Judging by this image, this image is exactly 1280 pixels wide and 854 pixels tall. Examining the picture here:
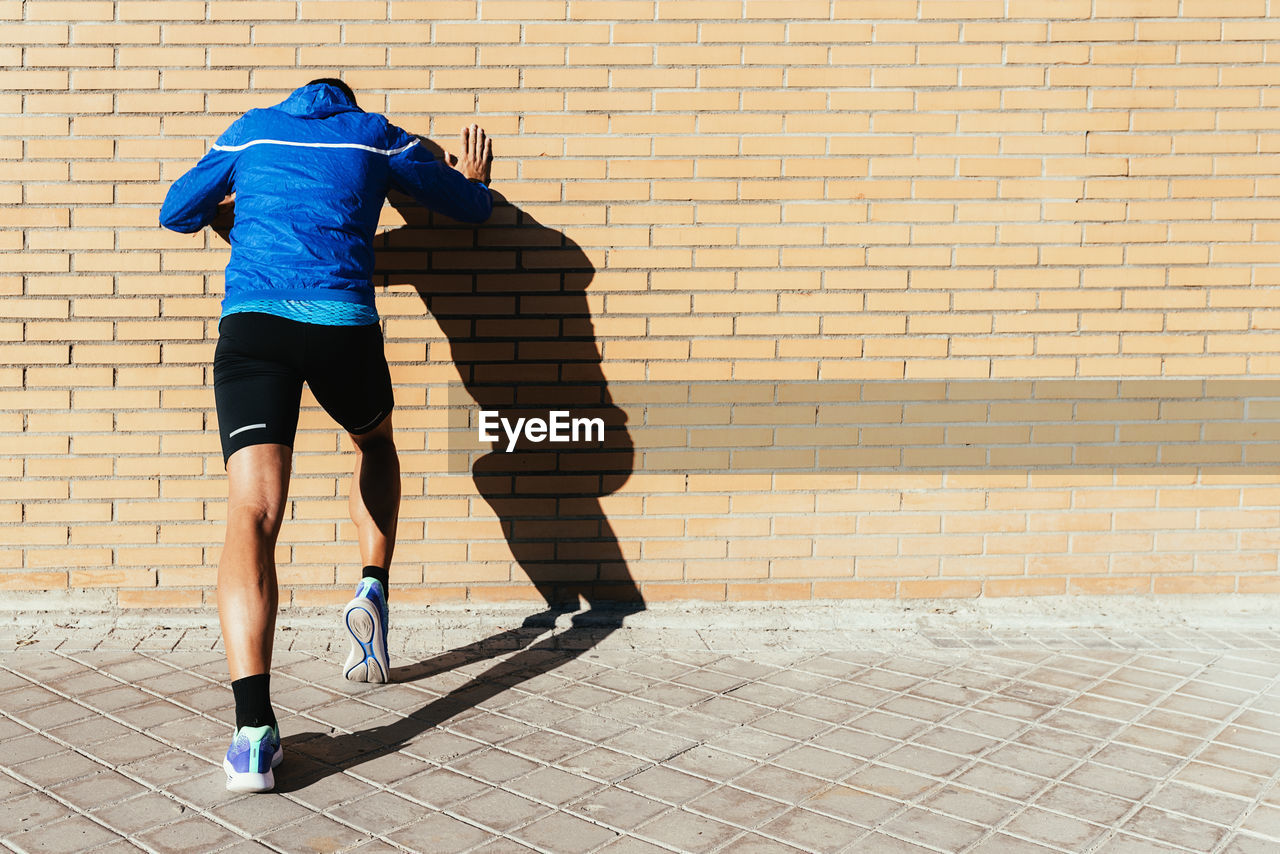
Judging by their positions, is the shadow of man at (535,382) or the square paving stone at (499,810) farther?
the shadow of man at (535,382)

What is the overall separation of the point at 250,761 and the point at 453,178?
2000 millimetres

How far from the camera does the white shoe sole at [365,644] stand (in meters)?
3.63

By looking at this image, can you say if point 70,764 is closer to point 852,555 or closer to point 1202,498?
point 852,555

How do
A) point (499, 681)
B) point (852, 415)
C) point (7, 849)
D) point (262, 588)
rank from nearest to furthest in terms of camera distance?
point (7, 849) → point (262, 588) → point (499, 681) → point (852, 415)

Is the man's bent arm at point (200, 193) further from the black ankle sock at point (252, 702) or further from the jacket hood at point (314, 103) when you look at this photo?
the black ankle sock at point (252, 702)

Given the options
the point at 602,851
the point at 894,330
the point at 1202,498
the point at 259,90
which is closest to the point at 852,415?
the point at 894,330

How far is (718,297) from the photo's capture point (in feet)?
14.7

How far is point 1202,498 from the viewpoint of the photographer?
15.3 ft

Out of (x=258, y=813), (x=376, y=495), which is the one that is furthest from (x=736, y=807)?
(x=376, y=495)

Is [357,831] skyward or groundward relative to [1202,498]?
groundward

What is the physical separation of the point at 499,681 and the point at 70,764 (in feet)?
4.44
